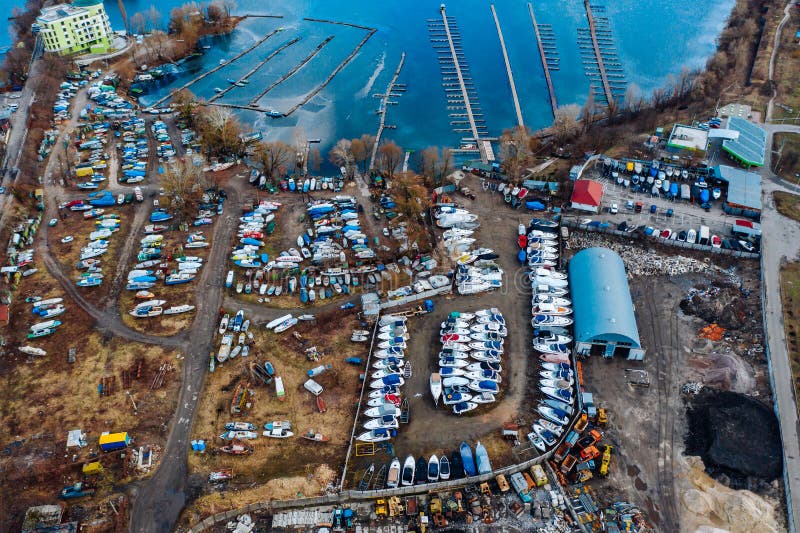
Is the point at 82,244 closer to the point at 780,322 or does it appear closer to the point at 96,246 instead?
the point at 96,246

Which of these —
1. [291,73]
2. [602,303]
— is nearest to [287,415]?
[602,303]

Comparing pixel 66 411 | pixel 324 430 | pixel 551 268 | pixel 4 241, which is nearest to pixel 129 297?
pixel 66 411

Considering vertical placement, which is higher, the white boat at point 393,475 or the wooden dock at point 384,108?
the wooden dock at point 384,108

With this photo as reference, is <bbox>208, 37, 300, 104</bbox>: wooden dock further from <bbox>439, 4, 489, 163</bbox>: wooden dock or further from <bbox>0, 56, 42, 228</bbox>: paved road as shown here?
<bbox>439, 4, 489, 163</bbox>: wooden dock

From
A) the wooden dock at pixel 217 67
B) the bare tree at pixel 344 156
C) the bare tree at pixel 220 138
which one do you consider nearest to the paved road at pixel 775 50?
the bare tree at pixel 344 156

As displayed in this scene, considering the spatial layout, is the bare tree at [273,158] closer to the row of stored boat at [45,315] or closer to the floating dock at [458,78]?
the floating dock at [458,78]

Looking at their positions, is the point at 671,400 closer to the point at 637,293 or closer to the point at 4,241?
the point at 637,293
